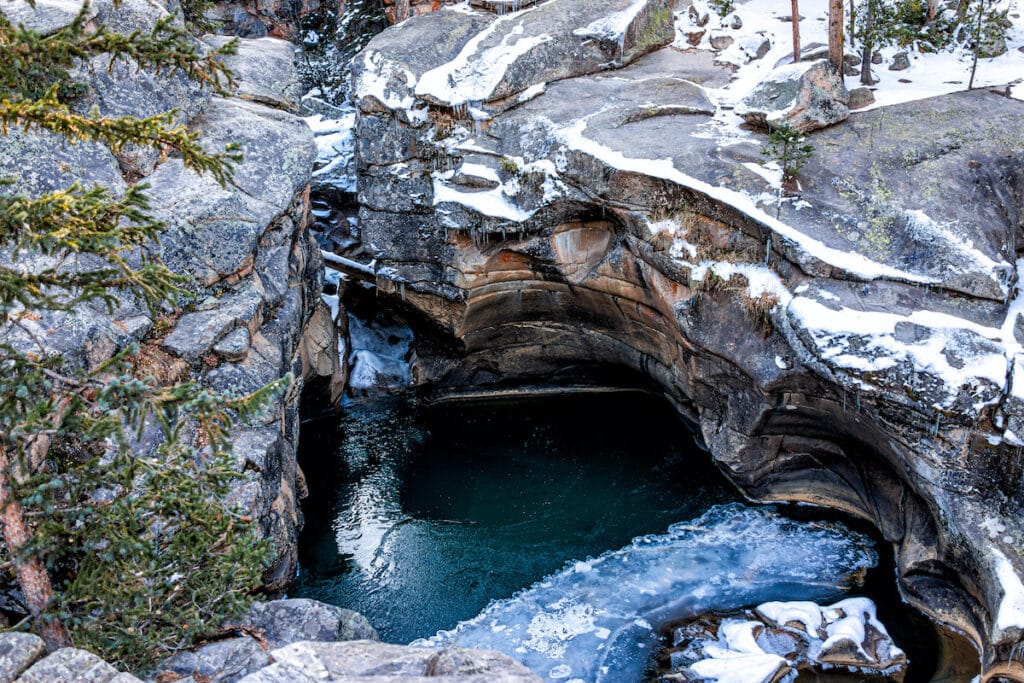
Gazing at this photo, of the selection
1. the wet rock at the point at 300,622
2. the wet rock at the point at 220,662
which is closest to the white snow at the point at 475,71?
the wet rock at the point at 300,622

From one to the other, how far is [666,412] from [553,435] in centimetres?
282

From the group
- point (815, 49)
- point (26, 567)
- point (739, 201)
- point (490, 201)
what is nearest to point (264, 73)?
point (490, 201)

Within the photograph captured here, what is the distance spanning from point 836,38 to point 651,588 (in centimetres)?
1180

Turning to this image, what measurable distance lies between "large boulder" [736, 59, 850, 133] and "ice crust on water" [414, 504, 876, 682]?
7.77 meters

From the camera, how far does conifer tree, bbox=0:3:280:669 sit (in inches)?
292

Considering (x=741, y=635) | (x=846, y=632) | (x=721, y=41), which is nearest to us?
(x=846, y=632)

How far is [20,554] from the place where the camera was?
794cm

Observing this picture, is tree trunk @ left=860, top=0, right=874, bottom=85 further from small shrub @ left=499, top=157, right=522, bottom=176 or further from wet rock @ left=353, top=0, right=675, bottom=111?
small shrub @ left=499, top=157, right=522, bottom=176

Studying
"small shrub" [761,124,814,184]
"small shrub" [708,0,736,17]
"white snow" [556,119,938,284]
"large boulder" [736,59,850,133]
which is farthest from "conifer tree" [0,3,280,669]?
"small shrub" [708,0,736,17]

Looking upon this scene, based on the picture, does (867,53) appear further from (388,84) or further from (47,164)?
(47,164)

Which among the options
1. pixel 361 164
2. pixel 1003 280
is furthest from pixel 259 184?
pixel 1003 280

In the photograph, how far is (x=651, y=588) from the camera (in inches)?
600

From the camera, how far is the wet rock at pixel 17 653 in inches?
291

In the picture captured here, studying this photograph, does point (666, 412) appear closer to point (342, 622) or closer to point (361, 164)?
point (361, 164)
